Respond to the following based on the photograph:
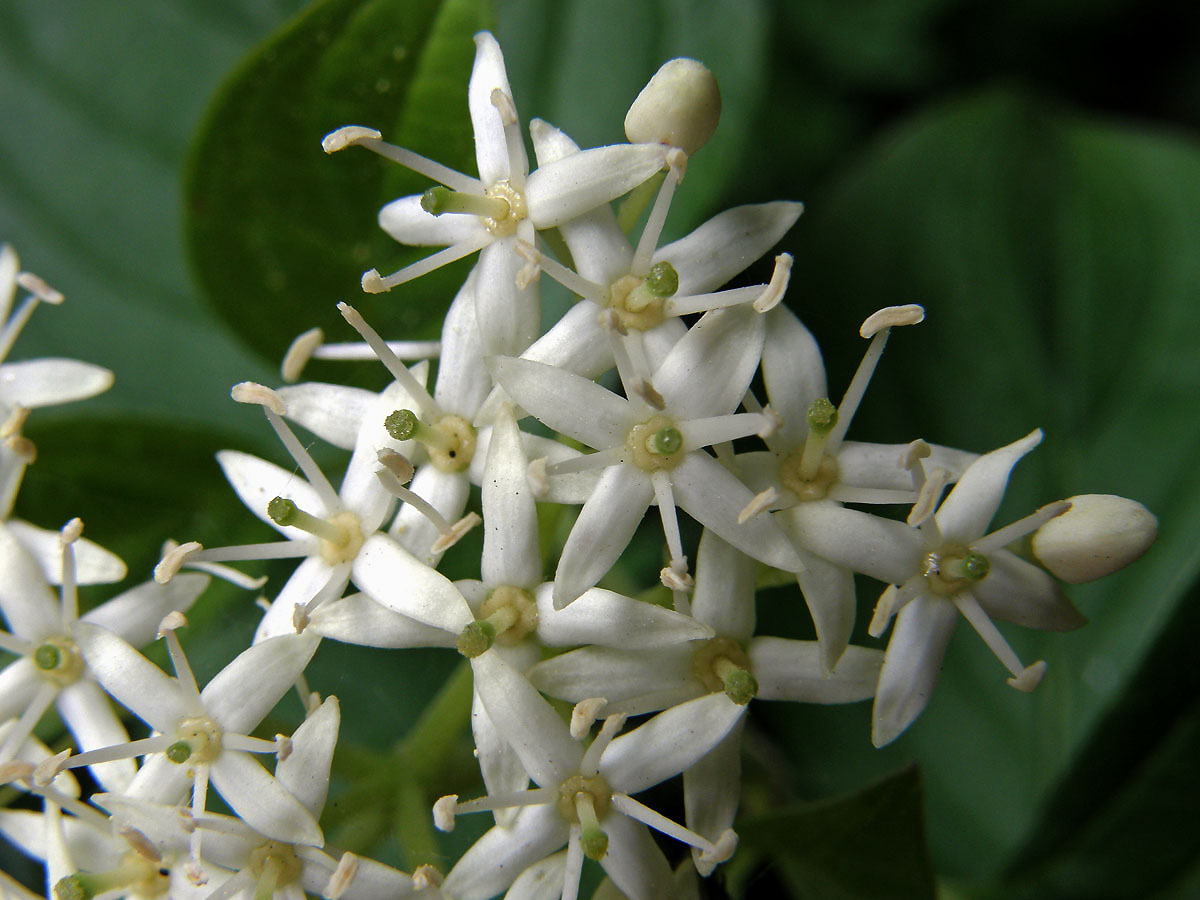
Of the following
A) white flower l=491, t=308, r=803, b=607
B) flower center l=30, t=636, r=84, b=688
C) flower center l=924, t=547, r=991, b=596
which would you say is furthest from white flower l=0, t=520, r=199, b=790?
flower center l=924, t=547, r=991, b=596

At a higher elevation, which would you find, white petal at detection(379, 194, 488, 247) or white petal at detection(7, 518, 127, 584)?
white petal at detection(379, 194, 488, 247)

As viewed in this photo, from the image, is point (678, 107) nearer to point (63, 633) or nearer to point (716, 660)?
point (716, 660)

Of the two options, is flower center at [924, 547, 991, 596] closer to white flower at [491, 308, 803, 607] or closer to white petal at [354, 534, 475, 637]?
white flower at [491, 308, 803, 607]

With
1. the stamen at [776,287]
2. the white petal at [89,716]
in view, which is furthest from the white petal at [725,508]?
the white petal at [89,716]

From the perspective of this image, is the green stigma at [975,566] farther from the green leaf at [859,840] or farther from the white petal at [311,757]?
the white petal at [311,757]

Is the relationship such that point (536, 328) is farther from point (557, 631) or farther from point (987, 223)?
point (987, 223)
